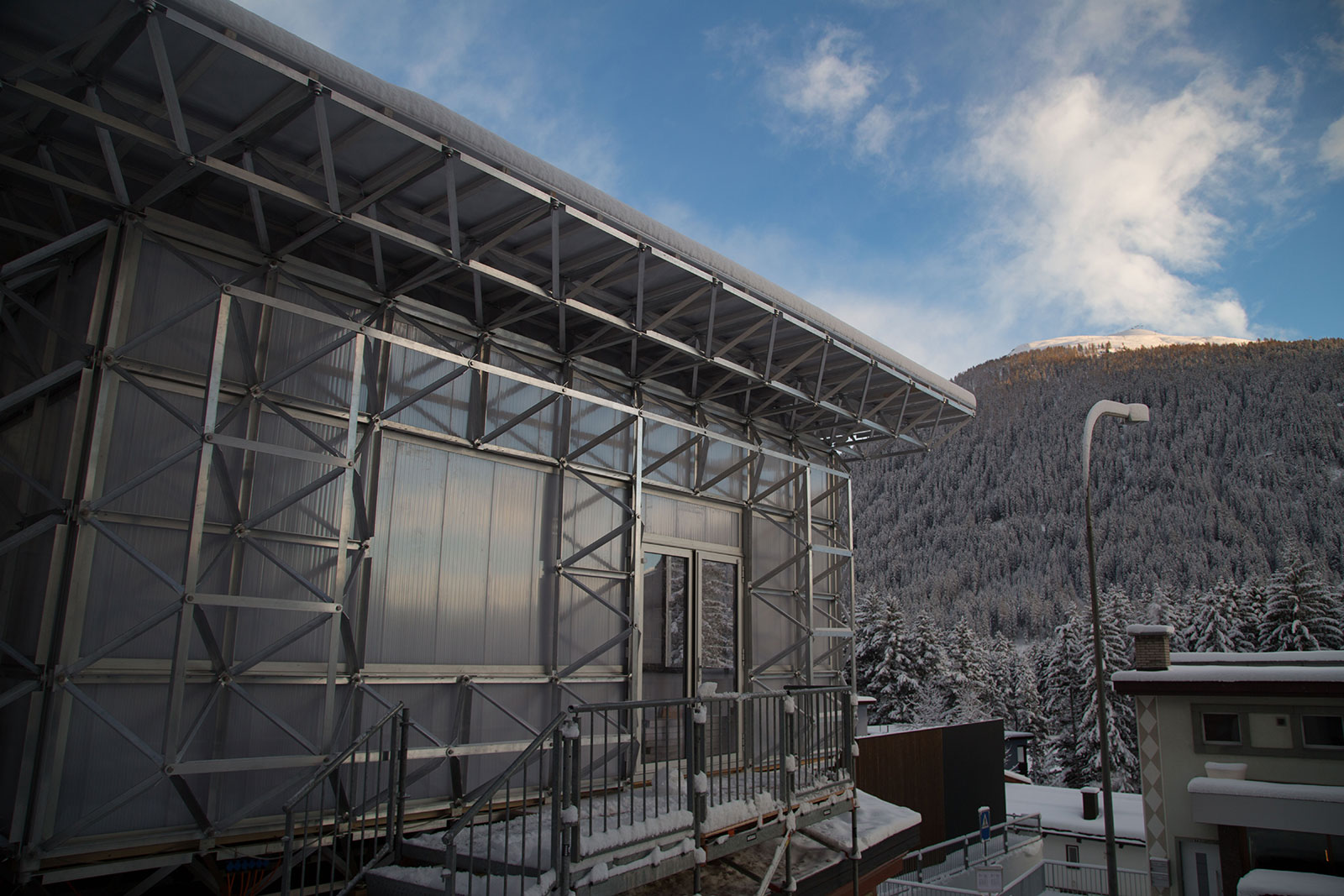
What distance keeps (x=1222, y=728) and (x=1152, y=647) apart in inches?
78.5

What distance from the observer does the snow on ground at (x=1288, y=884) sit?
14211 millimetres

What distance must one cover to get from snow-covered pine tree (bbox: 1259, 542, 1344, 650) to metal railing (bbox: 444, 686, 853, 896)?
49327 millimetres

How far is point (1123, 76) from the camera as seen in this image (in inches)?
1500

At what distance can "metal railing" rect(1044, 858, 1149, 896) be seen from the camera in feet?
81.0

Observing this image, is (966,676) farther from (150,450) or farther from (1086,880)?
(150,450)

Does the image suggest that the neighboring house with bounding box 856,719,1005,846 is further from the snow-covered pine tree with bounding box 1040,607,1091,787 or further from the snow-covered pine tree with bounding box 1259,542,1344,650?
the snow-covered pine tree with bounding box 1259,542,1344,650

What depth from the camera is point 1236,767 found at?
1672 cm

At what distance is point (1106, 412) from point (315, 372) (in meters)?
11.1

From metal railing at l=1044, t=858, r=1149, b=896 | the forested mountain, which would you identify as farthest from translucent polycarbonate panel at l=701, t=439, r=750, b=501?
the forested mountain

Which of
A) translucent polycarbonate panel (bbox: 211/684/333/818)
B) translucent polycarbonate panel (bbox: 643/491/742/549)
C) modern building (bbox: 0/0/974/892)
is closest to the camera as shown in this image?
modern building (bbox: 0/0/974/892)

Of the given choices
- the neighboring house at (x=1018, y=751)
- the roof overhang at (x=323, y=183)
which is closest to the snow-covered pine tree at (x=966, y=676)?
the neighboring house at (x=1018, y=751)

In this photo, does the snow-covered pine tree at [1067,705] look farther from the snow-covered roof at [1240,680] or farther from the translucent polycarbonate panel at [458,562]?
the translucent polycarbonate panel at [458,562]

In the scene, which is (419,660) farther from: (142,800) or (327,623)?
(142,800)

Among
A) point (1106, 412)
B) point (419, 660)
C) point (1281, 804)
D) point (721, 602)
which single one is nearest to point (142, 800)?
point (419, 660)
